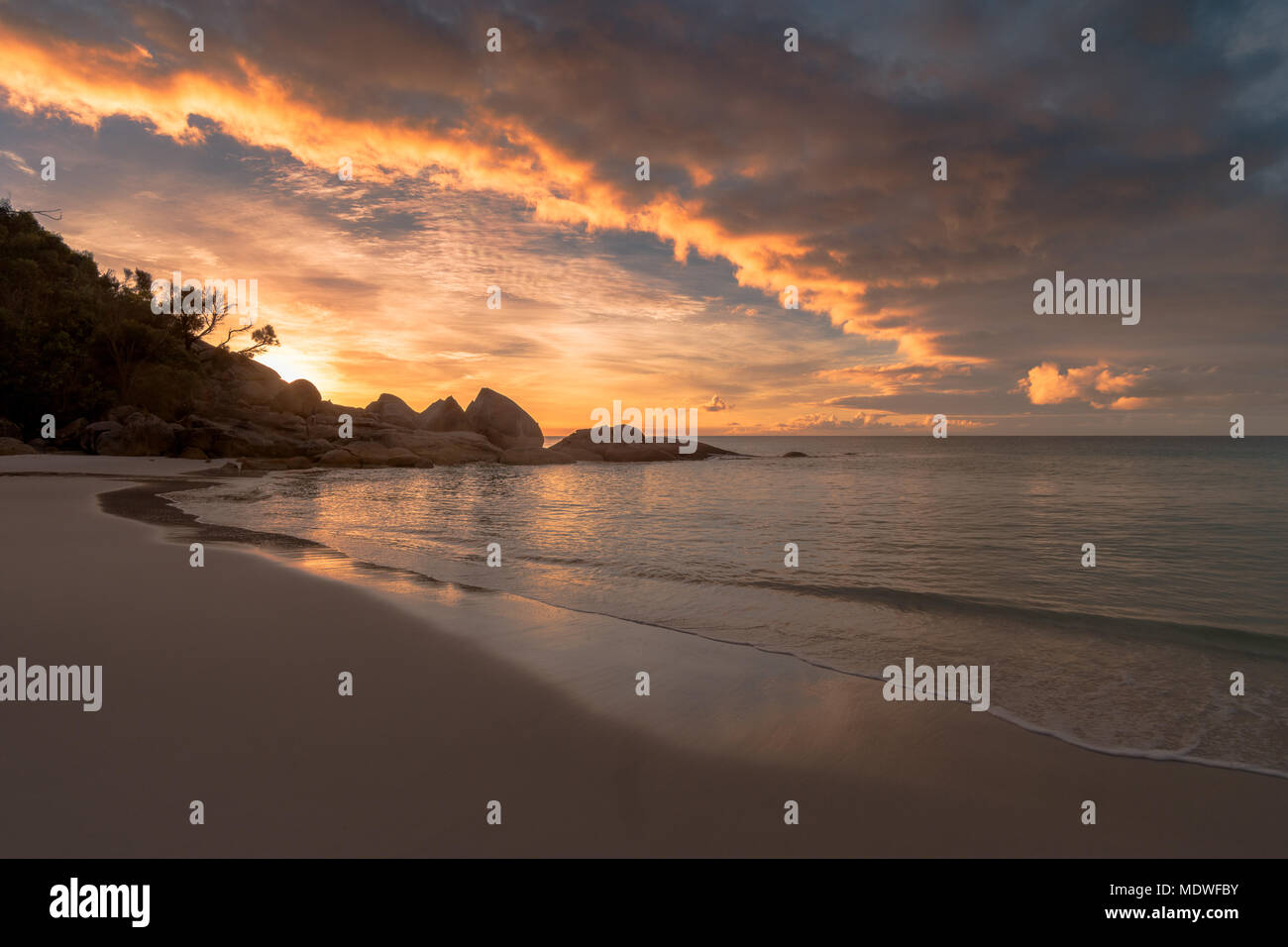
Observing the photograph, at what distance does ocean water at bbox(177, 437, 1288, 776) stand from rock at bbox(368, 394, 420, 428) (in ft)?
143

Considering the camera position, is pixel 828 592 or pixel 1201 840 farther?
pixel 828 592

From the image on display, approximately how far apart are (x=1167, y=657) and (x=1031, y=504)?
62.6 feet

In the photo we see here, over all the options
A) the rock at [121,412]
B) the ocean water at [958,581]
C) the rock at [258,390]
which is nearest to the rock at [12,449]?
the rock at [121,412]

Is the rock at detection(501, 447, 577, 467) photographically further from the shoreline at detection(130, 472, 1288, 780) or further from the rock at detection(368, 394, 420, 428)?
the shoreline at detection(130, 472, 1288, 780)

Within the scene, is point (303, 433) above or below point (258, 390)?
below

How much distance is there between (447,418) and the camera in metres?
68.8

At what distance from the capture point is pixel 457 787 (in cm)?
349

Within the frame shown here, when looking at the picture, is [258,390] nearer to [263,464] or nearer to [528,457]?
[263,464]

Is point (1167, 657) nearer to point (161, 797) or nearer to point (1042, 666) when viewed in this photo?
point (1042, 666)

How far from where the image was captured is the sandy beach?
123 inches

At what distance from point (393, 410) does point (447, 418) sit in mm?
7613

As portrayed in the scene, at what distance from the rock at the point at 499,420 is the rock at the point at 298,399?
1611 cm

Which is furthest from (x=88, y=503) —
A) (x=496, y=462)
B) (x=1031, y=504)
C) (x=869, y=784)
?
(x=496, y=462)

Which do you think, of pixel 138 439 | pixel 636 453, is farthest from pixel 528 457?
pixel 138 439
